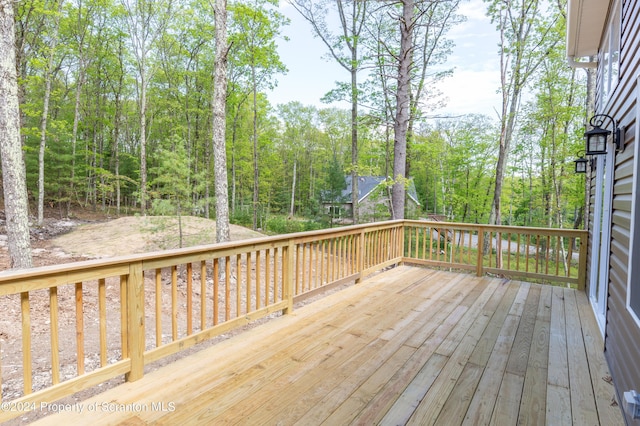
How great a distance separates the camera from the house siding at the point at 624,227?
190 centimetres

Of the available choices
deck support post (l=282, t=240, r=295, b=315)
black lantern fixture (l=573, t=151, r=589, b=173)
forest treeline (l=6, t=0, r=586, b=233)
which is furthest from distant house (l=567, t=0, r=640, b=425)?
forest treeline (l=6, t=0, r=586, b=233)

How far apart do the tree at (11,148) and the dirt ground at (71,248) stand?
882mm

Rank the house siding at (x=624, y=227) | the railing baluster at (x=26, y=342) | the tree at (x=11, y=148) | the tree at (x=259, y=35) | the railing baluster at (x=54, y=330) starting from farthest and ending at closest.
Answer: the tree at (x=259, y=35)
the tree at (x=11, y=148)
the house siding at (x=624, y=227)
the railing baluster at (x=54, y=330)
the railing baluster at (x=26, y=342)

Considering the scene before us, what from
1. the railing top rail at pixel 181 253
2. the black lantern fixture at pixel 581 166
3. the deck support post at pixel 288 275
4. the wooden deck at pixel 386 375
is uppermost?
the black lantern fixture at pixel 581 166

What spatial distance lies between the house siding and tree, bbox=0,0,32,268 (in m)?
7.31

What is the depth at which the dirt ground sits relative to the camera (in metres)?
3.66

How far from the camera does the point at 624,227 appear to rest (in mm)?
2281

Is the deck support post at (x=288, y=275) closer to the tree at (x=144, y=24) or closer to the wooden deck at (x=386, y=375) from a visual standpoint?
the wooden deck at (x=386, y=375)

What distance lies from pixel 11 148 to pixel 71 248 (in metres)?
4.28

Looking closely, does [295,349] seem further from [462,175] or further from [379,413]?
[462,175]

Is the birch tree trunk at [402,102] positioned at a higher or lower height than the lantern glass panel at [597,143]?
higher

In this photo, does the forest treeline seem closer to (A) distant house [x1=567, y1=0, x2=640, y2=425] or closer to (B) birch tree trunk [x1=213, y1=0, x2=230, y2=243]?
(B) birch tree trunk [x1=213, y1=0, x2=230, y2=243]

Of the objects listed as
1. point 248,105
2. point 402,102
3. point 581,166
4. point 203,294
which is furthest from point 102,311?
point 248,105

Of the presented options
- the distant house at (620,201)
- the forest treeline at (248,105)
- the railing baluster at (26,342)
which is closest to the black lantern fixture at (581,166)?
the distant house at (620,201)
